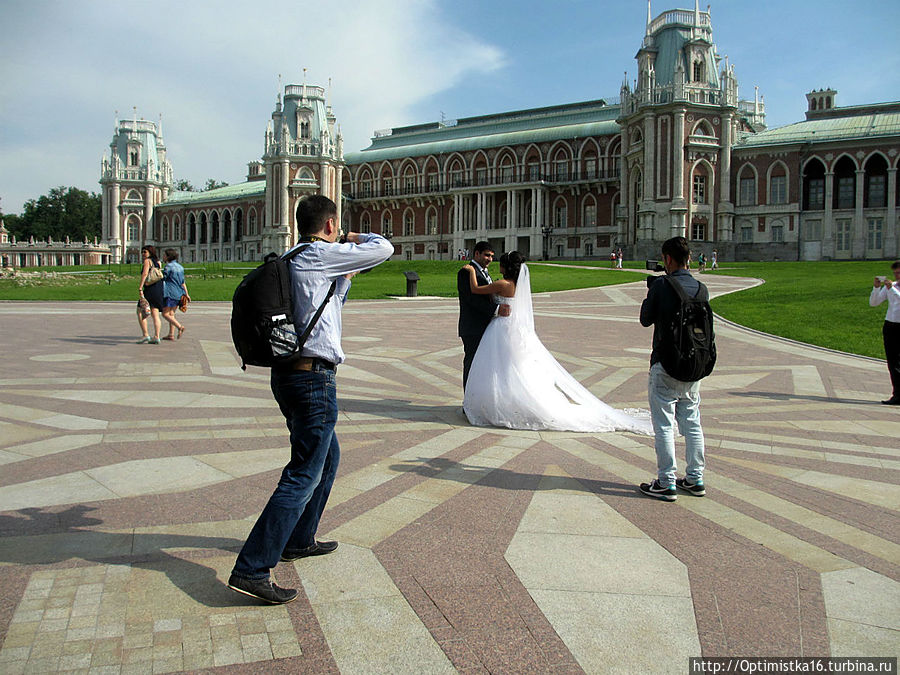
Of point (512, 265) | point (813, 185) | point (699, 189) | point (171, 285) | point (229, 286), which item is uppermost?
point (813, 185)

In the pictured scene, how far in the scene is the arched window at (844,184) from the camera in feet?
183

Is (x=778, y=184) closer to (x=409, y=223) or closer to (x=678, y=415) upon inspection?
(x=409, y=223)

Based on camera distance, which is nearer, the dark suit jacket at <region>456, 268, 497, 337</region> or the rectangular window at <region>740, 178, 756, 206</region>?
the dark suit jacket at <region>456, 268, 497, 337</region>

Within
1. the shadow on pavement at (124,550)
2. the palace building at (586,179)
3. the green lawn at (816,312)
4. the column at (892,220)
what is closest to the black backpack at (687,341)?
the shadow on pavement at (124,550)

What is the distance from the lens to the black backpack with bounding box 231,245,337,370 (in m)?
3.29

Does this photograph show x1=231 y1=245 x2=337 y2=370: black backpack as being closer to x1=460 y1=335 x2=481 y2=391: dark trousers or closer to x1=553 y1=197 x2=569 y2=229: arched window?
x1=460 y1=335 x2=481 y2=391: dark trousers

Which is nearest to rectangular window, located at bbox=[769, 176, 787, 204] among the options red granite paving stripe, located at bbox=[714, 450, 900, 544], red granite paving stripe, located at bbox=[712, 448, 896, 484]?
red granite paving stripe, located at bbox=[712, 448, 896, 484]

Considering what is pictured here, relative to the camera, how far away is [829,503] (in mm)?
4719

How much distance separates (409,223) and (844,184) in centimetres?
4488

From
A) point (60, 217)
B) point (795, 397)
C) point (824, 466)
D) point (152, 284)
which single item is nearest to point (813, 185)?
point (795, 397)

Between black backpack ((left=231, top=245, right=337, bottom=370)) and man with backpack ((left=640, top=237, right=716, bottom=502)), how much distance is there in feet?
8.31

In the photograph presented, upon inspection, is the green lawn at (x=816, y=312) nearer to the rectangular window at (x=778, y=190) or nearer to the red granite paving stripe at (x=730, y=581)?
the red granite paving stripe at (x=730, y=581)

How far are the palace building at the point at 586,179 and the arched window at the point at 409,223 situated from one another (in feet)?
0.58

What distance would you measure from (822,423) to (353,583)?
5.77m
